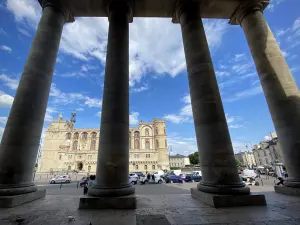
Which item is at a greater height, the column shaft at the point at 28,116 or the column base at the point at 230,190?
the column shaft at the point at 28,116

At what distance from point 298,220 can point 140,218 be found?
15.1ft

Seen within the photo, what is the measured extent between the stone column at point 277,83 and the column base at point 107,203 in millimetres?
8255

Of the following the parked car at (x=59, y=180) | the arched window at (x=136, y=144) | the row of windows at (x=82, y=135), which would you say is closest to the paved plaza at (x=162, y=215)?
the parked car at (x=59, y=180)

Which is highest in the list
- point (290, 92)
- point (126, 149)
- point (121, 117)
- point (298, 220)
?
point (290, 92)

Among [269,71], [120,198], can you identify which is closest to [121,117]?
[120,198]

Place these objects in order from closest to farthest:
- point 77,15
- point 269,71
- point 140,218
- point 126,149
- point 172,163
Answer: point 140,218
point 126,149
point 269,71
point 77,15
point 172,163

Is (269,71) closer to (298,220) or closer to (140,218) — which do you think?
(298,220)

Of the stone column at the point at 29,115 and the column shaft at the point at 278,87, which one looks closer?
the stone column at the point at 29,115

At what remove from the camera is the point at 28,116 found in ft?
26.8

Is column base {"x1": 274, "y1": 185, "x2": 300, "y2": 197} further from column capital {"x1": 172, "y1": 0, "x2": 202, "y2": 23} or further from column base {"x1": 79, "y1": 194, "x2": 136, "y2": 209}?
column capital {"x1": 172, "y1": 0, "x2": 202, "y2": 23}

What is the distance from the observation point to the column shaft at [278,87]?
8359 millimetres

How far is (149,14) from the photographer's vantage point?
1272cm

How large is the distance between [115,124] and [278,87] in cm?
976

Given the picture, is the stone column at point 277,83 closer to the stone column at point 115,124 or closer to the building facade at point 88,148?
the stone column at point 115,124
